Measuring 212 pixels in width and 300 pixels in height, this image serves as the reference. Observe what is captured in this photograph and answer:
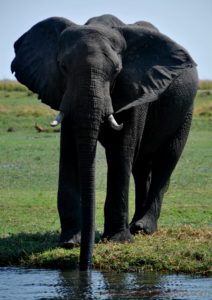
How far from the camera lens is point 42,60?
1247 centimetres

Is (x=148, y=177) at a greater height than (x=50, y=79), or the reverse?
(x=50, y=79)

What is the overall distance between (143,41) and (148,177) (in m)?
2.37

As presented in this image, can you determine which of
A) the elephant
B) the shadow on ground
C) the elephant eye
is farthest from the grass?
the elephant eye

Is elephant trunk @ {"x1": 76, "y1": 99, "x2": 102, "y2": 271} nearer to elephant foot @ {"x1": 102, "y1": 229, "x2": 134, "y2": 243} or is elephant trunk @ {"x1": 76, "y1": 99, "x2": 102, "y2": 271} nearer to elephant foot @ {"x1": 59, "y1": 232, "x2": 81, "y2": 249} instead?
elephant foot @ {"x1": 59, "y1": 232, "x2": 81, "y2": 249}

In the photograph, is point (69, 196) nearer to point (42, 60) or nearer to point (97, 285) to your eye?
point (42, 60)

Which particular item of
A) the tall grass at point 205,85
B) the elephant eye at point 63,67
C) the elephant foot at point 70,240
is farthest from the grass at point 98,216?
the tall grass at point 205,85

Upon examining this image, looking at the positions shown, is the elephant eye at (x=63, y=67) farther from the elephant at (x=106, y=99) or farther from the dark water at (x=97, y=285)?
the dark water at (x=97, y=285)

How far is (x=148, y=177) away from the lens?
14227mm

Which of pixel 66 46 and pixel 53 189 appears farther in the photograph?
pixel 53 189

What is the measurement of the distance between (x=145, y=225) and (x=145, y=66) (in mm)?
2027

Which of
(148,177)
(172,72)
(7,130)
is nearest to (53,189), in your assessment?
(148,177)

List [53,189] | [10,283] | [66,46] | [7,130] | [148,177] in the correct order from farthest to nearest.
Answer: [7,130] → [53,189] → [148,177] → [66,46] → [10,283]

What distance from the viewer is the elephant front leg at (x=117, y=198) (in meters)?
12.4

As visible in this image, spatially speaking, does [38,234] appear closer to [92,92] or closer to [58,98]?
[58,98]
